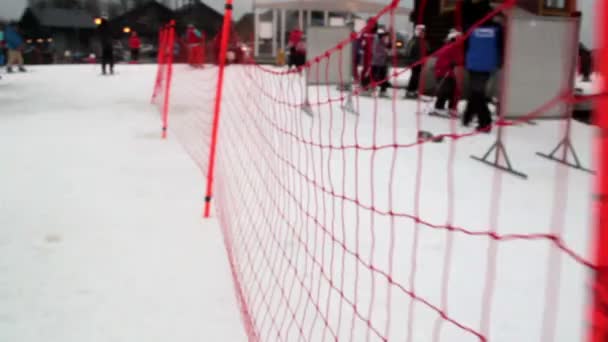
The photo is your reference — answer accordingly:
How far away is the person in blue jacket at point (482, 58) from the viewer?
215 inches

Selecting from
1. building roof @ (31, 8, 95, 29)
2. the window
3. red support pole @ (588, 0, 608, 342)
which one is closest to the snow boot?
the window

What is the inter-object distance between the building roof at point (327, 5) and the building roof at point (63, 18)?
1190 inches

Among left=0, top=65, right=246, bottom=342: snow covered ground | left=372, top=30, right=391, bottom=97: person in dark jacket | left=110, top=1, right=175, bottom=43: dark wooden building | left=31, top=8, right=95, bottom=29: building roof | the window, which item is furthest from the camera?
left=110, top=1, right=175, bottom=43: dark wooden building

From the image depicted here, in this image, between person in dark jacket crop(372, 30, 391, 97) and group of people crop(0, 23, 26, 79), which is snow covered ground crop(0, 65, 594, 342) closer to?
person in dark jacket crop(372, 30, 391, 97)

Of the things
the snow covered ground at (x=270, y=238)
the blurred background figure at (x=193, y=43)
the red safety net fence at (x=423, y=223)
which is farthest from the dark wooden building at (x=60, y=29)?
the red safety net fence at (x=423, y=223)

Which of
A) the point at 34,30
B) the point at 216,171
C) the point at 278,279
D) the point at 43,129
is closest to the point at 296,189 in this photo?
the point at 216,171

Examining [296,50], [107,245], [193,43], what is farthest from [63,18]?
[107,245]

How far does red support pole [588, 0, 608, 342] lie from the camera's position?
61 cm

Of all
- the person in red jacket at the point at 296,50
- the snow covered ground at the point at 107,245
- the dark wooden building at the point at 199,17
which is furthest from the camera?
the dark wooden building at the point at 199,17

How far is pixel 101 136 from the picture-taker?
6.68 m

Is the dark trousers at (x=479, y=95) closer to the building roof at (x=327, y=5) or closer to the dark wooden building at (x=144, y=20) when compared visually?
the building roof at (x=327, y=5)

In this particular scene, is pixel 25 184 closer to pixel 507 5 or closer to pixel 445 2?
pixel 507 5

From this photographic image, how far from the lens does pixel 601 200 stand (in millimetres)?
619

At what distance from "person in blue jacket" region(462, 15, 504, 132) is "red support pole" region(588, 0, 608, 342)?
5.06 m
